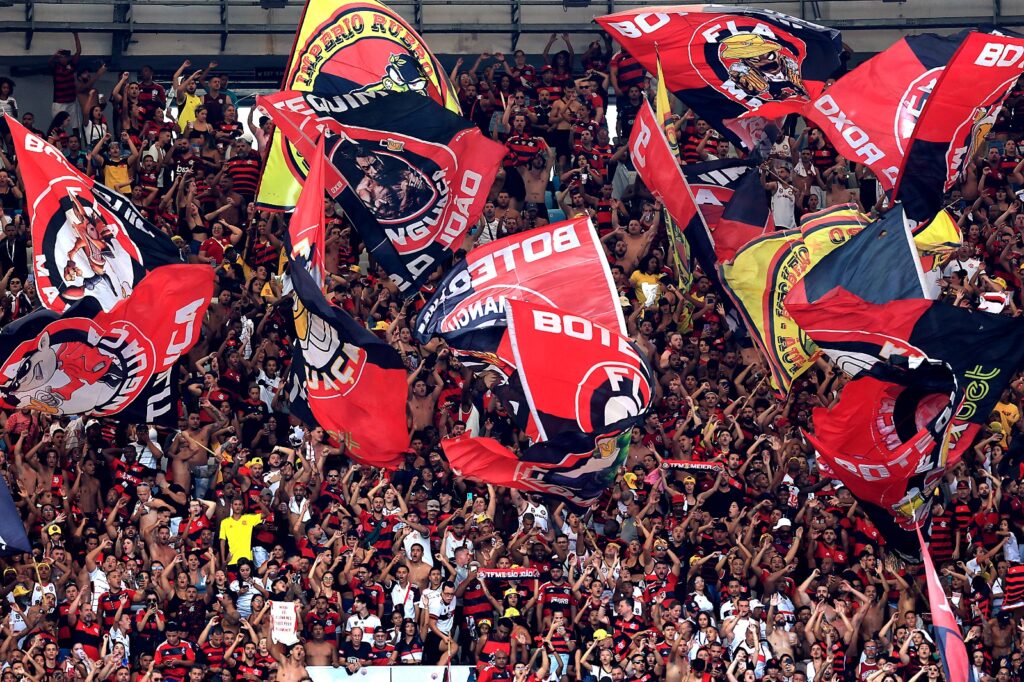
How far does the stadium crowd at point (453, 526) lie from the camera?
2294cm

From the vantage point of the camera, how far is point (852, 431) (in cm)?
2330

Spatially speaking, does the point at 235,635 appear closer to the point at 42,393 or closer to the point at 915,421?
the point at 42,393

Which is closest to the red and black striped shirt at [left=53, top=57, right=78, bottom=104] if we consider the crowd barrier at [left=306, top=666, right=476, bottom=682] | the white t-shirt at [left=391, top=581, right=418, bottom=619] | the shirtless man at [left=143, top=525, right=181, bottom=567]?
the shirtless man at [left=143, top=525, right=181, bottom=567]

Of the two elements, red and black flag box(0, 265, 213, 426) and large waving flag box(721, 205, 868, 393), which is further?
large waving flag box(721, 205, 868, 393)

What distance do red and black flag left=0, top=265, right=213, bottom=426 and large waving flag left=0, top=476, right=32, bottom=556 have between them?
3.58ft

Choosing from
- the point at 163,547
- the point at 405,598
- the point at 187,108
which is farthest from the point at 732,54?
the point at 163,547

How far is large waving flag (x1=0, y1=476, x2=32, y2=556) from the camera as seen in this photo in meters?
22.0

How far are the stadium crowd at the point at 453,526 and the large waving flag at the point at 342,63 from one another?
1.04 metres

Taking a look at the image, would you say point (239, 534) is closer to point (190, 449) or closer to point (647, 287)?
point (190, 449)

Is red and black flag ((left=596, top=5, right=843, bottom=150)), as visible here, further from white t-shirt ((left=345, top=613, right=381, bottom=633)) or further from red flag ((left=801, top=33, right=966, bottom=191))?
white t-shirt ((left=345, top=613, right=381, bottom=633))

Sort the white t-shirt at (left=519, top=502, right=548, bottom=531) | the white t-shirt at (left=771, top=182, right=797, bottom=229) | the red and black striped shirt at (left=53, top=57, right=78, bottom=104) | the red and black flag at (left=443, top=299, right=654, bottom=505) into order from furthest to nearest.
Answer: the red and black striped shirt at (left=53, top=57, right=78, bottom=104), the white t-shirt at (left=771, top=182, right=797, bottom=229), the white t-shirt at (left=519, top=502, right=548, bottom=531), the red and black flag at (left=443, top=299, right=654, bottom=505)

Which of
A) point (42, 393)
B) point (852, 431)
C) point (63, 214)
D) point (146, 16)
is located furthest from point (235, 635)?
point (146, 16)

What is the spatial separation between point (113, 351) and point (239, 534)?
234cm

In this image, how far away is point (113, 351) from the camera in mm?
23094
